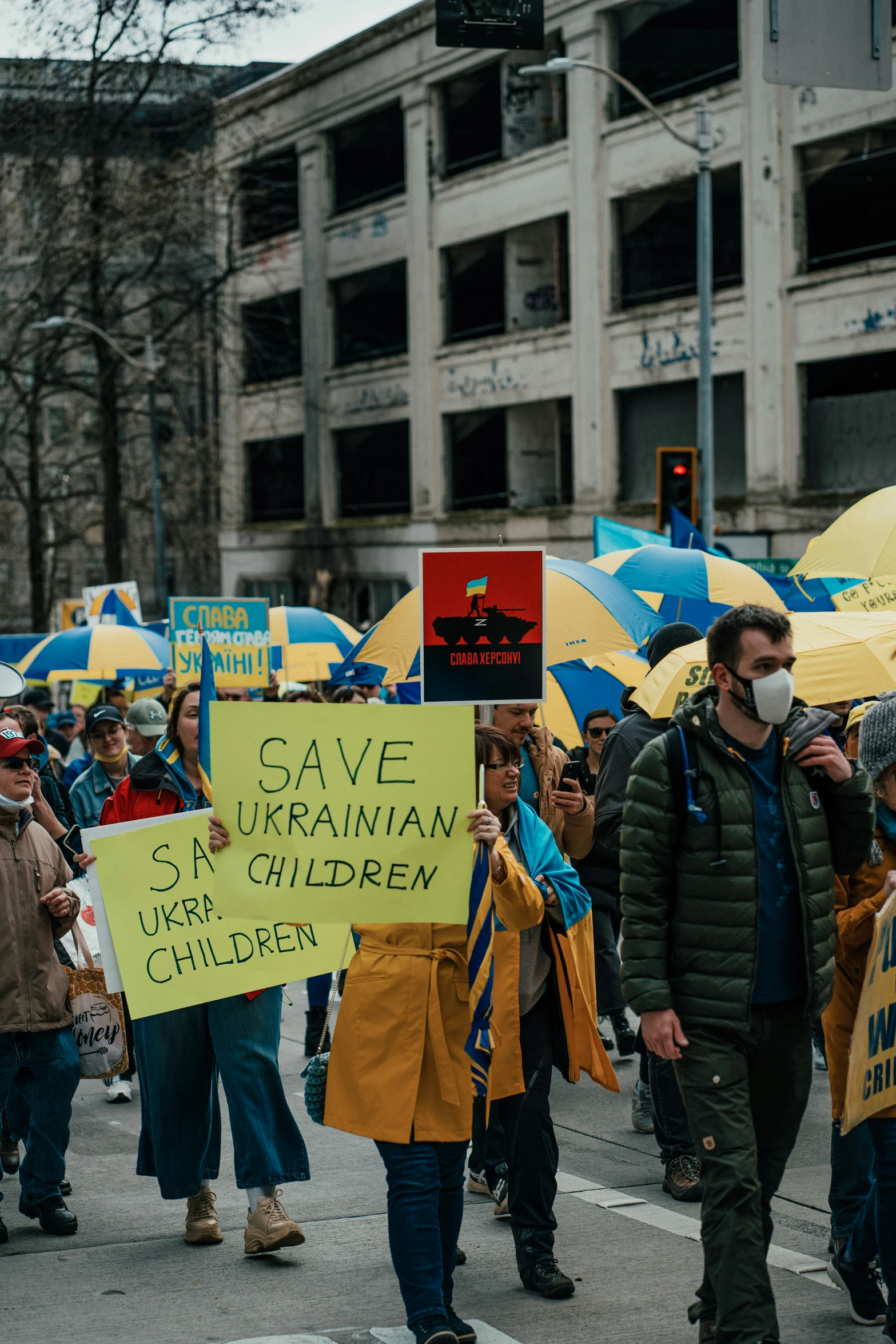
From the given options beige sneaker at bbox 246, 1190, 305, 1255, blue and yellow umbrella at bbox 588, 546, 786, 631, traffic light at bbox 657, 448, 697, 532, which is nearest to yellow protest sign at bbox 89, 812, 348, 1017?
beige sneaker at bbox 246, 1190, 305, 1255

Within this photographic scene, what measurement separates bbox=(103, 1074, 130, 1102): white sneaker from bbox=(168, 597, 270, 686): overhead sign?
4411 mm

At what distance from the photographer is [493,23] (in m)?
10.1

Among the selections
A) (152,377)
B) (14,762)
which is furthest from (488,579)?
(152,377)

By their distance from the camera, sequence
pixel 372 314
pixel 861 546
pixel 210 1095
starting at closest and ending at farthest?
pixel 210 1095 → pixel 861 546 → pixel 372 314

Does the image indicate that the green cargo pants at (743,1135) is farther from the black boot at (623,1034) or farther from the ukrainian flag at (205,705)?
the black boot at (623,1034)

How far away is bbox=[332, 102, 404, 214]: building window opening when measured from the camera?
38.1 m

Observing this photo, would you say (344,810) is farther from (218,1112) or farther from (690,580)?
(690,580)

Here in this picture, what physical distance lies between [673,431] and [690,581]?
20.0 m

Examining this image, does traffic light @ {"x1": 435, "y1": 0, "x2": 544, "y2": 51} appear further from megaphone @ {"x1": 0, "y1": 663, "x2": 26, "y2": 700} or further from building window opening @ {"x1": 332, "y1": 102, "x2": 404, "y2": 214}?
building window opening @ {"x1": 332, "y1": 102, "x2": 404, "y2": 214}

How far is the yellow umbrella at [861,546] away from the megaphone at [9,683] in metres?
4.31

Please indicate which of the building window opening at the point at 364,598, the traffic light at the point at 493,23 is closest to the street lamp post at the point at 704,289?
the traffic light at the point at 493,23

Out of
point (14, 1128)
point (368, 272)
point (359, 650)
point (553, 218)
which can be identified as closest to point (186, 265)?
point (368, 272)

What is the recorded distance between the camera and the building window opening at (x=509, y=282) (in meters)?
33.1

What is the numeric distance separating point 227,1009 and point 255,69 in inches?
1771
